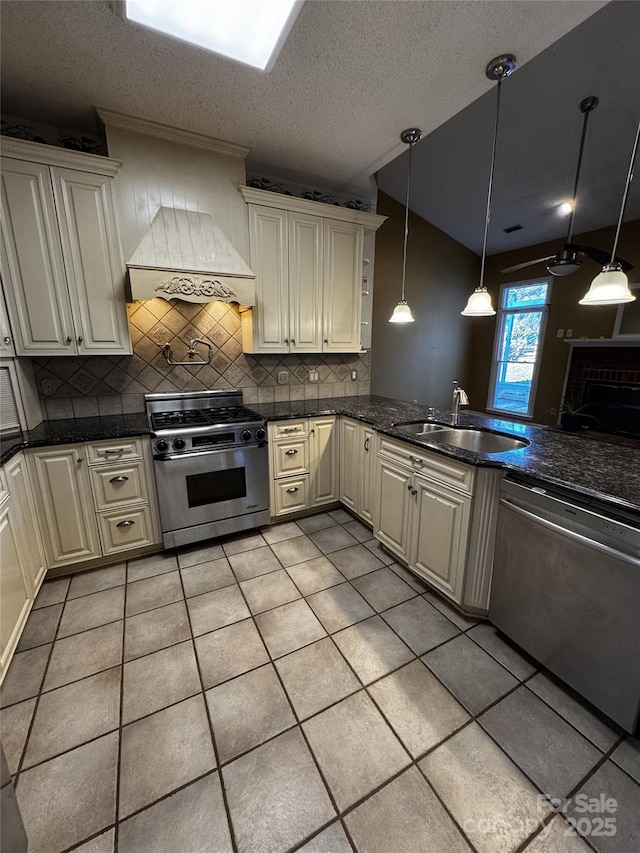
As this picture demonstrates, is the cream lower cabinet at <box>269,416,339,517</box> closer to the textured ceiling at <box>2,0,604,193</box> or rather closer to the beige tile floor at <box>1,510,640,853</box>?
the beige tile floor at <box>1,510,640,853</box>

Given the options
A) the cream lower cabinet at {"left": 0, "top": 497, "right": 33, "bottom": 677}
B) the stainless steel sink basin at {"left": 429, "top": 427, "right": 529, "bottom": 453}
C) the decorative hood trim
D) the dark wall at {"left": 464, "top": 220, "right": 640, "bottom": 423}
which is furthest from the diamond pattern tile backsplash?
the dark wall at {"left": 464, "top": 220, "right": 640, "bottom": 423}

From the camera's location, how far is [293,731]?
1.34 m

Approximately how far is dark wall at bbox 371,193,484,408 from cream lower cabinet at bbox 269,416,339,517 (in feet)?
7.49

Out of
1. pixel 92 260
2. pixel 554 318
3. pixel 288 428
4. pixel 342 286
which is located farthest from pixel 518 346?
pixel 92 260

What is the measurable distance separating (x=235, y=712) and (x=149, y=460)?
5.06 feet

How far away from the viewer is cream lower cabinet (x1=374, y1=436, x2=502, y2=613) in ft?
5.71

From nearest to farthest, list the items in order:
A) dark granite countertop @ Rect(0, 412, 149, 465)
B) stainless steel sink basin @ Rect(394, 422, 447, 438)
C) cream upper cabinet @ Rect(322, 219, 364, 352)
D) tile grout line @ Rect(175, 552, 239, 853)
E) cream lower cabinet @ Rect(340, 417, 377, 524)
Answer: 1. tile grout line @ Rect(175, 552, 239, 853)
2. dark granite countertop @ Rect(0, 412, 149, 465)
3. stainless steel sink basin @ Rect(394, 422, 447, 438)
4. cream lower cabinet @ Rect(340, 417, 377, 524)
5. cream upper cabinet @ Rect(322, 219, 364, 352)

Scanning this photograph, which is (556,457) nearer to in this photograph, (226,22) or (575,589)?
(575,589)

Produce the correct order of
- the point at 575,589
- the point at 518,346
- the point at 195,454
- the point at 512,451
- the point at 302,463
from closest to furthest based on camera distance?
the point at 575,589 → the point at 512,451 → the point at 195,454 → the point at 302,463 → the point at 518,346

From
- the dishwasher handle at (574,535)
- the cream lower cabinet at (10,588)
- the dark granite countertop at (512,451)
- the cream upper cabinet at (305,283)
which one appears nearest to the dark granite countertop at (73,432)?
the dark granite countertop at (512,451)

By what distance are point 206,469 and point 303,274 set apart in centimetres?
182

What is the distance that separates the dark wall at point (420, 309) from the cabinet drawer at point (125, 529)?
3.54 m

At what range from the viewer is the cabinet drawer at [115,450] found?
215 cm

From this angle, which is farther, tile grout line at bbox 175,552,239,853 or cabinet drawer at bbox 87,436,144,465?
cabinet drawer at bbox 87,436,144,465
